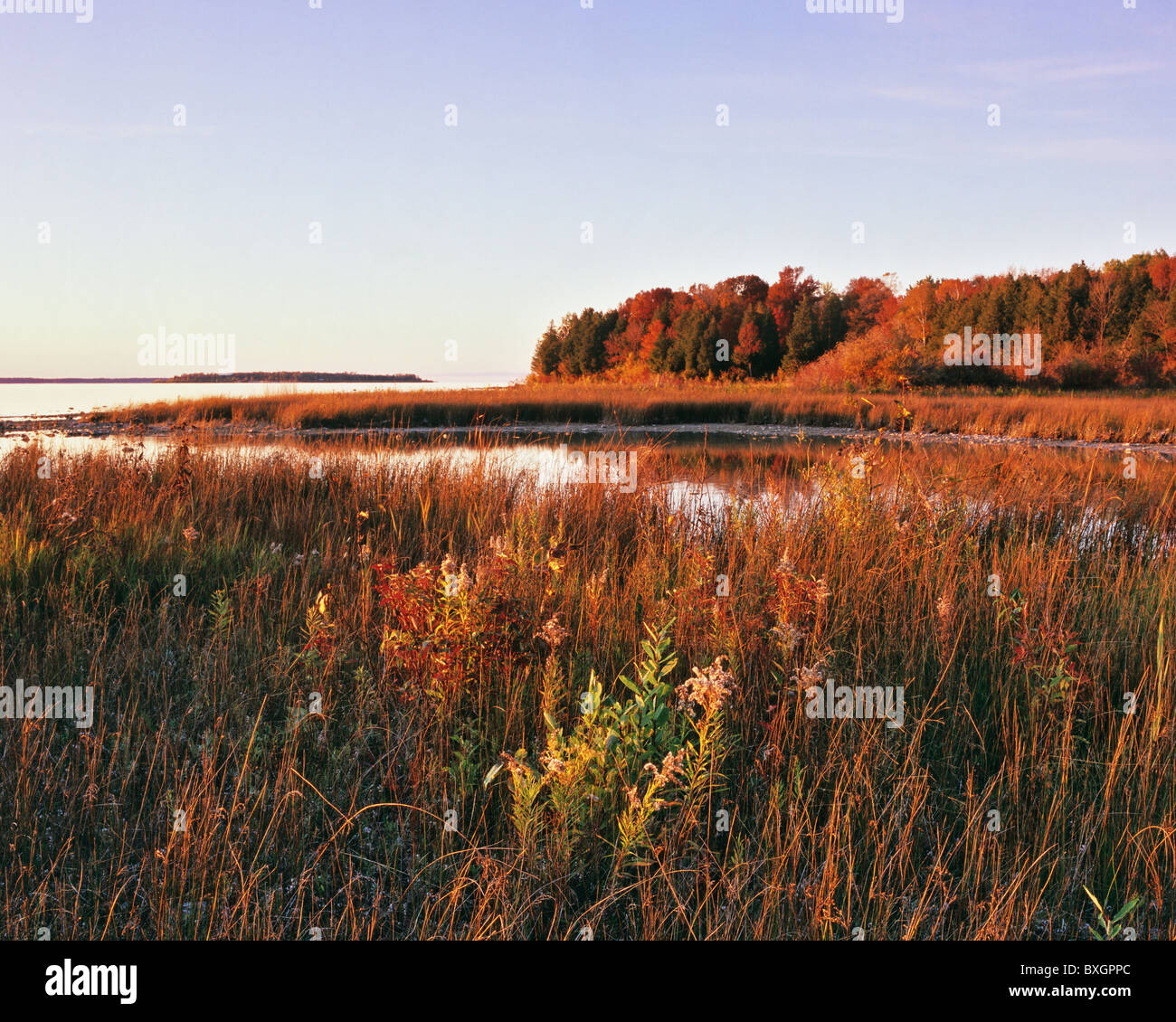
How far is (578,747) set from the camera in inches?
75.5

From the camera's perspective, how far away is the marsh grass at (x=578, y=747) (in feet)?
6.10

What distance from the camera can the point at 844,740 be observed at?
2.50 metres

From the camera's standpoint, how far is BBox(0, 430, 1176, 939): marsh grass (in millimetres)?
1859

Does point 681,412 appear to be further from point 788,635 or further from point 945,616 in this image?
point 788,635

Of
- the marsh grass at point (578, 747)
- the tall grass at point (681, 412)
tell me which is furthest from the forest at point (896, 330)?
the marsh grass at point (578, 747)

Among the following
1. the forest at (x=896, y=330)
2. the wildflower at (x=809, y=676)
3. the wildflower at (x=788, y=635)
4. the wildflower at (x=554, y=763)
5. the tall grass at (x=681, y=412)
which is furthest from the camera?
the forest at (x=896, y=330)

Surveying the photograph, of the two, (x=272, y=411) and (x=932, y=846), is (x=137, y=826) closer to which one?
(x=932, y=846)

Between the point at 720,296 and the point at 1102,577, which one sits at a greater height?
the point at 720,296

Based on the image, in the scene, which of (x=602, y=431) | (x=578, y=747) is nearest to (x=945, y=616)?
(x=578, y=747)

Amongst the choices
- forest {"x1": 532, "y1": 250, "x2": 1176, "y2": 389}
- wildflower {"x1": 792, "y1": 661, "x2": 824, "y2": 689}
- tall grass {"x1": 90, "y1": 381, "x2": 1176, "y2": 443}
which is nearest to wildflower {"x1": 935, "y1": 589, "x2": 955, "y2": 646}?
wildflower {"x1": 792, "y1": 661, "x2": 824, "y2": 689}

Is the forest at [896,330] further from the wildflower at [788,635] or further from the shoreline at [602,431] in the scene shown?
the wildflower at [788,635]
